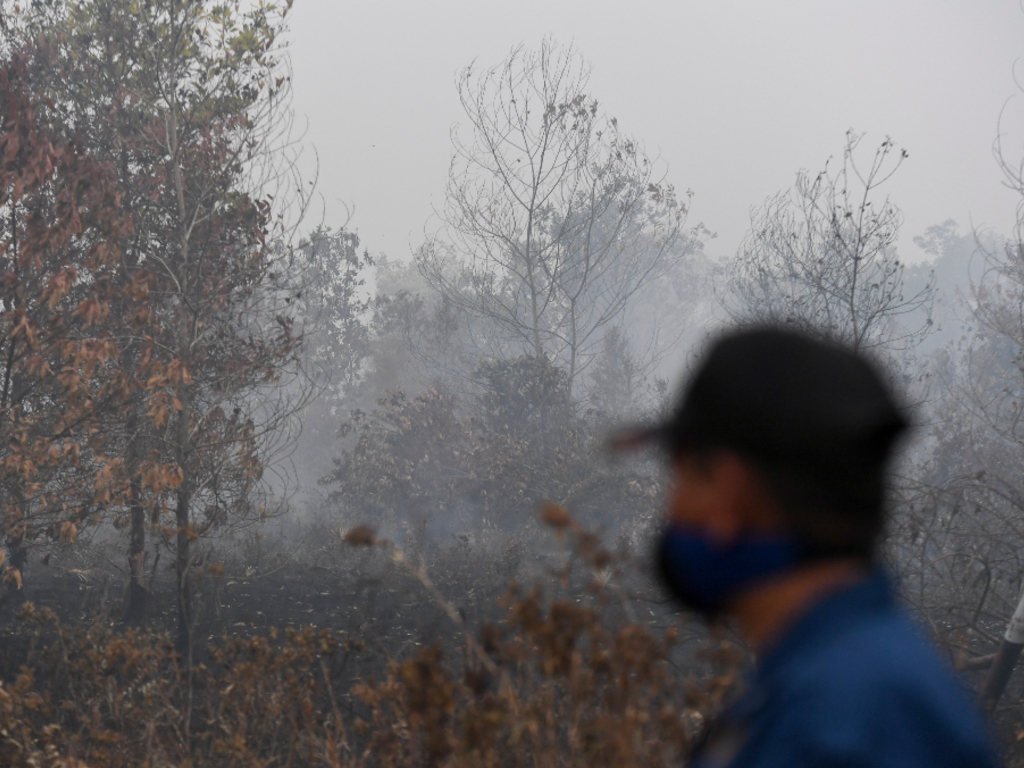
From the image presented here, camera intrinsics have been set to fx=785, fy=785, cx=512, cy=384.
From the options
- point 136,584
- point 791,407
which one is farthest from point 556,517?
point 136,584

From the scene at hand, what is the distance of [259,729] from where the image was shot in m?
3.34

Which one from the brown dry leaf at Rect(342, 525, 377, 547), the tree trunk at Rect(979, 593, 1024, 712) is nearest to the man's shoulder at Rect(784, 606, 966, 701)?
the brown dry leaf at Rect(342, 525, 377, 547)

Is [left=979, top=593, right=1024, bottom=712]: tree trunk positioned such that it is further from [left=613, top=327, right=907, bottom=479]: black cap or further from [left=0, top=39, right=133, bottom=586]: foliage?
[left=0, top=39, right=133, bottom=586]: foliage

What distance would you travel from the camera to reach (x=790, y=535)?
3.84 feet

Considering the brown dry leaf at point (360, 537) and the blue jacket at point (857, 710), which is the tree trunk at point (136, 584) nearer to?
the brown dry leaf at point (360, 537)

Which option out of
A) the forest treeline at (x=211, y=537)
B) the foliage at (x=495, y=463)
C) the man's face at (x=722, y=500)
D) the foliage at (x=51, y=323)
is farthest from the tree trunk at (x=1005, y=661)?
the foliage at (x=495, y=463)

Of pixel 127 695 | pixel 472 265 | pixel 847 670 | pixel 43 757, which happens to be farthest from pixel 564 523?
pixel 472 265

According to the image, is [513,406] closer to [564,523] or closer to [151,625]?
[151,625]

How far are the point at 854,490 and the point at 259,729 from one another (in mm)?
2985

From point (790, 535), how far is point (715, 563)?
12 centimetres

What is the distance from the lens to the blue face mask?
1172 mm

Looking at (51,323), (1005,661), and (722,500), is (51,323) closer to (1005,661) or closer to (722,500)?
(722,500)

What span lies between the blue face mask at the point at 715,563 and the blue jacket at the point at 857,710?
120mm

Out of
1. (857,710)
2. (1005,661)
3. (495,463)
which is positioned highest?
(495,463)
